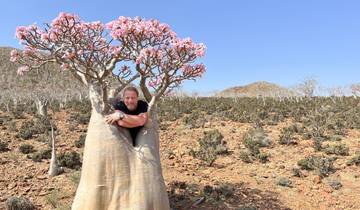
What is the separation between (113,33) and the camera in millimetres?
5707

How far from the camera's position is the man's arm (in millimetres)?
5689

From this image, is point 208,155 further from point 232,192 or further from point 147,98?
point 147,98

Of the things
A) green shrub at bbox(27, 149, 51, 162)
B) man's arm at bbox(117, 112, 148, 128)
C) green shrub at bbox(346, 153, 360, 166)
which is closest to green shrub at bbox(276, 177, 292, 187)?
green shrub at bbox(346, 153, 360, 166)

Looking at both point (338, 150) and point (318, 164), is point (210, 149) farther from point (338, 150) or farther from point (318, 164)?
point (338, 150)

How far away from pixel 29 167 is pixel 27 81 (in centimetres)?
7256

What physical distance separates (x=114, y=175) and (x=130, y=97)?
1.09 metres

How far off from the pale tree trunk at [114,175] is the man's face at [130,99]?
363mm

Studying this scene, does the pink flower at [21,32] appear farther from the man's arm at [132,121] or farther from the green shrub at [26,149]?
the green shrub at [26,149]

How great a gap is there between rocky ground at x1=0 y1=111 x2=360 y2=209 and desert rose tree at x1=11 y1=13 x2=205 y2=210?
2.25 meters

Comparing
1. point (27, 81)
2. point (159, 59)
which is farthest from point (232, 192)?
point (27, 81)

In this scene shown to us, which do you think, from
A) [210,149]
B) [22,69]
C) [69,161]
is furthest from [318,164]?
[22,69]

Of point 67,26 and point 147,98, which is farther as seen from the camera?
point 147,98

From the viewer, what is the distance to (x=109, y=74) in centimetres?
631

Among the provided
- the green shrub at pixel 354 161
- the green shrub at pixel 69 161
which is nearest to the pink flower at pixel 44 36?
the green shrub at pixel 69 161
